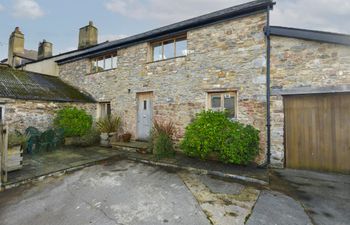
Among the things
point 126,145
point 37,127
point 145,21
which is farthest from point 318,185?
point 37,127

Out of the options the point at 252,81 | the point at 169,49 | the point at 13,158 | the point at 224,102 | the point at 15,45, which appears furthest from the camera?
the point at 15,45

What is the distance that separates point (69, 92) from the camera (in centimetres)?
1073

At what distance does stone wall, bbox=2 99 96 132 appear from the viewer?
308 inches

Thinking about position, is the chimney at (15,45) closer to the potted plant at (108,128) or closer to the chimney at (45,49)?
the chimney at (45,49)

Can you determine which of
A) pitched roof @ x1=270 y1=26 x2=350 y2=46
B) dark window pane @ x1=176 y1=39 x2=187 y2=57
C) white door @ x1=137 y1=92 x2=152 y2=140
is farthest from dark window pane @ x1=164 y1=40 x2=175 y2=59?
pitched roof @ x1=270 y1=26 x2=350 y2=46

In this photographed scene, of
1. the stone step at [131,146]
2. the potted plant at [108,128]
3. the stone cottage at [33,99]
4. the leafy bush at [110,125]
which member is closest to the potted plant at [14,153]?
the stone cottage at [33,99]

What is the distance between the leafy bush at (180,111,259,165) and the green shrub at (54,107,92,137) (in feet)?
19.2

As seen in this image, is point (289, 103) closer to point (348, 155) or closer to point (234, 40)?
point (348, 155)

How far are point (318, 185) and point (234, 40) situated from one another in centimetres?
505

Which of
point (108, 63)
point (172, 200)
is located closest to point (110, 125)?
point (108, 63)

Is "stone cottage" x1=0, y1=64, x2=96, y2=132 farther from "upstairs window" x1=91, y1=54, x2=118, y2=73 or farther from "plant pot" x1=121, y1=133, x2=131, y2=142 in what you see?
"plant pot" x1=121, y1=133, x2=131, y2=142

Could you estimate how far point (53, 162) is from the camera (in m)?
6.07

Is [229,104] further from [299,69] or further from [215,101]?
[299,69]

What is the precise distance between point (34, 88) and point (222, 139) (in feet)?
32.0
